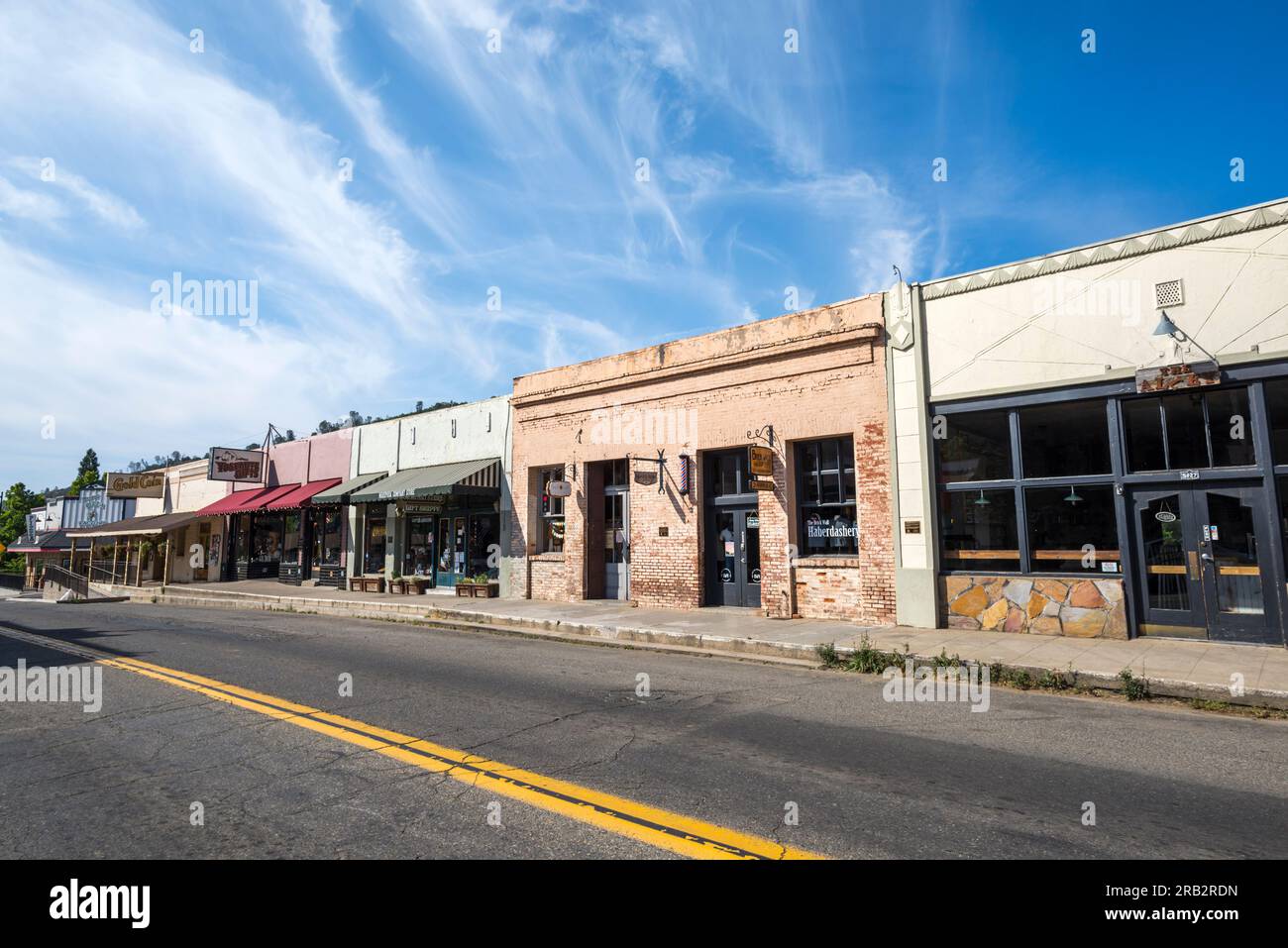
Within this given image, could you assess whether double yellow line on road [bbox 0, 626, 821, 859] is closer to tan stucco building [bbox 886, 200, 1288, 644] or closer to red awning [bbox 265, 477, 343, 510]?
tan stucco building [bbox 886, 200, 1288, 644]

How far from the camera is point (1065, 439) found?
1167 cm

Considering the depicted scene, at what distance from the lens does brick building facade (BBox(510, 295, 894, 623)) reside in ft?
44.1

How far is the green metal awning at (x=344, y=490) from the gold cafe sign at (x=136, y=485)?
16405mm

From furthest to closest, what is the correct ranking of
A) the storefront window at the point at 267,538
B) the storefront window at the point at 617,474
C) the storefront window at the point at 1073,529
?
1. the storefront window at the point at 267,538
2. the storefront window at the point at 617,474
3. the storefront window at the point at 1073,529

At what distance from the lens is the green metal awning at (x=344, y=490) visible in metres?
22.2

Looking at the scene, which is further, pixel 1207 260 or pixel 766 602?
pixel 766 602

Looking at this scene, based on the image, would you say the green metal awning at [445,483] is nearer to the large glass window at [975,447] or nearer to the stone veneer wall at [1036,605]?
the large glass window at [975,447]

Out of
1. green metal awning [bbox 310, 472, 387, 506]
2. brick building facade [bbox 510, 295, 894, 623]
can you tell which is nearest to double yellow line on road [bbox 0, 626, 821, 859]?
brick building facade [bbox 510, 295, 894, 623]

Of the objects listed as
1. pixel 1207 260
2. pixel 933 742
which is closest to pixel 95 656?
pixel 933 742

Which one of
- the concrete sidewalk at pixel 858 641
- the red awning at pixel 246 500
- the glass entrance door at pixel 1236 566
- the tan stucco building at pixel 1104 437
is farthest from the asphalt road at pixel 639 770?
the red awning at pixel 246 500

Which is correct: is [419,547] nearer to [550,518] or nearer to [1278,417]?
[550,518]
